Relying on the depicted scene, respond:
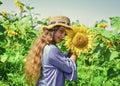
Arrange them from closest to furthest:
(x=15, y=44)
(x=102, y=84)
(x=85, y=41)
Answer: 1. (x=85, y=41)
2. (x=102, y=84)
3. (x=15, y=44)

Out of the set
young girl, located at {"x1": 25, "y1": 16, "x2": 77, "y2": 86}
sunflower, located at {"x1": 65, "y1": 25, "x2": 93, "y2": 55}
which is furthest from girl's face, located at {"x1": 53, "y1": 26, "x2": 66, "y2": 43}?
sunflower, located at {"x1": 65, "y1": 25, "x2": 93, "y2": 55}

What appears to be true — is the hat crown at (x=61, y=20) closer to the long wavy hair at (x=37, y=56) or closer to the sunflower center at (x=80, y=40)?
the long wavy hair at (x=37, y=56)

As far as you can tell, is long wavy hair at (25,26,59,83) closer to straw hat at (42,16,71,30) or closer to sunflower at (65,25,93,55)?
straw hat at (42,16,71,30)

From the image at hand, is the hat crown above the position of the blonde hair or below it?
above

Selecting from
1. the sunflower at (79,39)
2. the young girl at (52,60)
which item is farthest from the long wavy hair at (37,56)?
the sunflower at (79,39)

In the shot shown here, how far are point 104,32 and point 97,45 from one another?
6.4 inches

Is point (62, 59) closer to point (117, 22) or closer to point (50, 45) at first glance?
point (50, 45)

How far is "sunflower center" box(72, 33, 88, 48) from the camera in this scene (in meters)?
3.86

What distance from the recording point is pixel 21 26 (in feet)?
22.2

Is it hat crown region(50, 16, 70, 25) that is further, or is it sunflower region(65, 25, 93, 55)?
hat crown region(50, 16, 70, 25)

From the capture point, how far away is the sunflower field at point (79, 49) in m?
3.86

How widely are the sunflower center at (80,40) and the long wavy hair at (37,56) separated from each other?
29 centimetres

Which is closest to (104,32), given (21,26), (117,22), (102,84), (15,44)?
(117,22)

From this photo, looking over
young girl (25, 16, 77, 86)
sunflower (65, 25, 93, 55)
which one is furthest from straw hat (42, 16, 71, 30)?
sunflower (65, 25, 93, 55)
